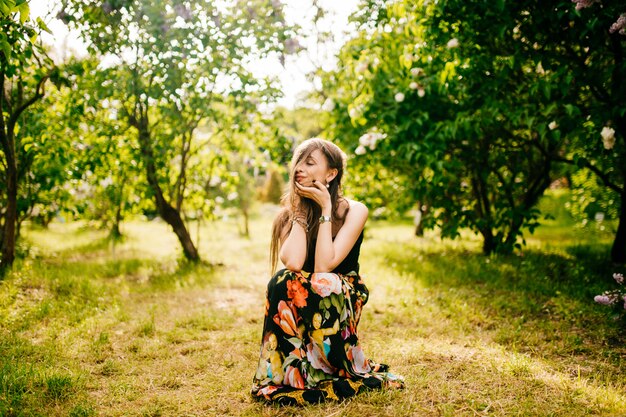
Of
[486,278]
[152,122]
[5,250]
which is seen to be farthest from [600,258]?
[5,250]

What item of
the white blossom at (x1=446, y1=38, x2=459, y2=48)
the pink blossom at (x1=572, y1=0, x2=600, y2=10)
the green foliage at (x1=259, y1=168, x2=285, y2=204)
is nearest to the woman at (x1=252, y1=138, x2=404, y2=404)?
the pink blossom at (x1=572, y1=0, x2=600, y2=10)

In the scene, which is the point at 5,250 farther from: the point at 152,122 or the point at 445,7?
the point at 445,7

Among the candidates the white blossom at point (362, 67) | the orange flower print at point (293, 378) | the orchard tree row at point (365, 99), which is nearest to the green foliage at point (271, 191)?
the orchard tree row at point (365, 99)

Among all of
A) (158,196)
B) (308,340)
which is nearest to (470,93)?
(308,340)

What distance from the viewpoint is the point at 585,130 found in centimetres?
441

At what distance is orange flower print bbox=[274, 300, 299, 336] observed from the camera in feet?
8.59

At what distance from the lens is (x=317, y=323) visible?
2607 millimetres

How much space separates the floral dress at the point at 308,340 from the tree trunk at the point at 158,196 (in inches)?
136

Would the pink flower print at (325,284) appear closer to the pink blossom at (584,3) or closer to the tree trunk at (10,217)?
the pink blossom at (584,3)

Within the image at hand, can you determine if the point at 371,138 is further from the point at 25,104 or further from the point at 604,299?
the point at 25,104

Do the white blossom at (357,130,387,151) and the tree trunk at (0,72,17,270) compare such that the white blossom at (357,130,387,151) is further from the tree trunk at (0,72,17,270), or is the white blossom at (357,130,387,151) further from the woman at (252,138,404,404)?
the tree trunk at (0,72,17,270)

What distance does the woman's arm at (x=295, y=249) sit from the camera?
2.74m

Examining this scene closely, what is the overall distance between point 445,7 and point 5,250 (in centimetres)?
499

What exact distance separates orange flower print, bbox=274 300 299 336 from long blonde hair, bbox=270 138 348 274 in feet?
1.39
